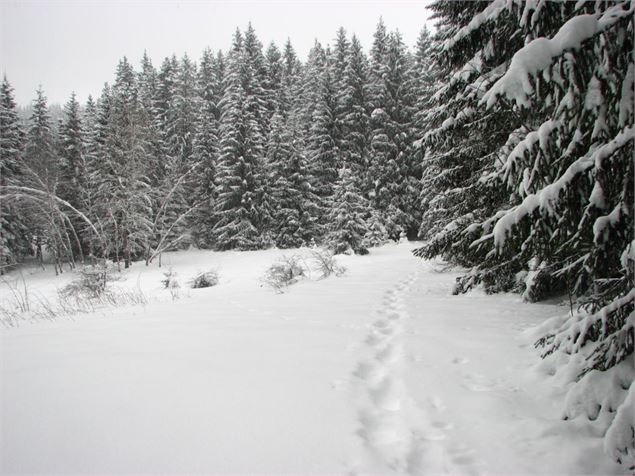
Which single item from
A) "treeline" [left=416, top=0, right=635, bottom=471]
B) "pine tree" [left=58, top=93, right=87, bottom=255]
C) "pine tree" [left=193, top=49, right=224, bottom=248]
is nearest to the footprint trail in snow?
"treeline" [left=416, top=0, right=635, bottom=471]

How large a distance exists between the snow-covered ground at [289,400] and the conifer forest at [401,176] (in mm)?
69

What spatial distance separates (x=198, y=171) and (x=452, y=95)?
1030 inches

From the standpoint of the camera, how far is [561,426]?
227 cm

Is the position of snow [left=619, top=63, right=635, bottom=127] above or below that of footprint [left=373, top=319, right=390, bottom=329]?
above

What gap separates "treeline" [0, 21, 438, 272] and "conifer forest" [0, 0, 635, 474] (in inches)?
7.0

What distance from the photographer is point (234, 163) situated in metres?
25.7

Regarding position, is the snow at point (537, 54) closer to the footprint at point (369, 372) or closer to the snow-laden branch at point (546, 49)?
the snow-laden branch at point (546, 49)

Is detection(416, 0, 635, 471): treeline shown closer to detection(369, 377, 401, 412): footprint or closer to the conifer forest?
the conifer forest

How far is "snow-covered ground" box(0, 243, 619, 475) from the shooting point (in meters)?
1.96

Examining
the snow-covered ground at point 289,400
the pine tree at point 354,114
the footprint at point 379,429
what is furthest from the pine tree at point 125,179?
the footprint at point 379,429

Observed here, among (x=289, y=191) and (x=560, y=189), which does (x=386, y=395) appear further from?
(x=289, y=191)

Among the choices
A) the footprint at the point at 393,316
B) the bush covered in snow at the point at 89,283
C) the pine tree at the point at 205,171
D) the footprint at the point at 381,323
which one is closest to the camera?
the footprint at the point at 381,323

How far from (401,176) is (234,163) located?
12575 millimetres

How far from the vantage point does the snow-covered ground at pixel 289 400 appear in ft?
6.43
